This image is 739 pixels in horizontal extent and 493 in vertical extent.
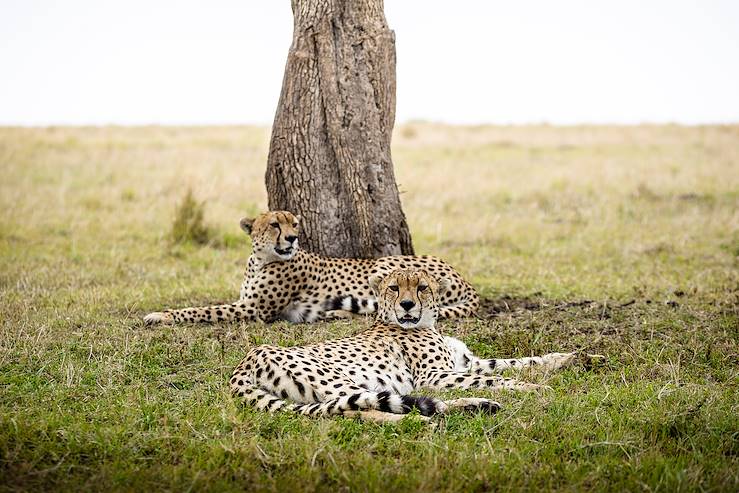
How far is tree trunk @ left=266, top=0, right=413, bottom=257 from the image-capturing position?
6.77 metres

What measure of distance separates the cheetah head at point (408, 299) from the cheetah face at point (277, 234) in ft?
4.30

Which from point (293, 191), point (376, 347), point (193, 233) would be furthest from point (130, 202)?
point (376, 347)

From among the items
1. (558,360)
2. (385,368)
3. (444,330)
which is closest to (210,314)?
(444,330)

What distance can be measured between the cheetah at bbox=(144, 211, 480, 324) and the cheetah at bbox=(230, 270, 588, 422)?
1.20 meters

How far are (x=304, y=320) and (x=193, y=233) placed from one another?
12.2 ft

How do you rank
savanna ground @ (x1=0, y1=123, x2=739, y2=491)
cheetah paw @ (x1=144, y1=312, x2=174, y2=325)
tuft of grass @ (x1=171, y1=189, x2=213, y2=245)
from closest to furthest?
1. savanna ground @ (x1=0, y1=123, x2=739, y2=491)
2. cheetah paw @ (x1=144, y1=312, x2=174, y2=325)
3. tuft of grass @ (x1=171, y1=189, x2=213, y2=245)

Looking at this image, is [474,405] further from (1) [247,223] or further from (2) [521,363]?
(1) [247,223]

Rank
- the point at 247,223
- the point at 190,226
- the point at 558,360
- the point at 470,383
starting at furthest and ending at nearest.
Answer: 1. the point at 190,226
2. the point at 247,223
3. the point at 558,360
4. the point at 470,383

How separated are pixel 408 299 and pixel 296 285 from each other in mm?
1720

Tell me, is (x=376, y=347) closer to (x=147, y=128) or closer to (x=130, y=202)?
(x=130, y=202)

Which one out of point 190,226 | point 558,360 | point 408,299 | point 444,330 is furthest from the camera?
point 190,226

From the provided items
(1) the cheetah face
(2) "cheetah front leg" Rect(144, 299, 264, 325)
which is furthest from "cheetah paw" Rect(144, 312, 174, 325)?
(1) the cheetah face

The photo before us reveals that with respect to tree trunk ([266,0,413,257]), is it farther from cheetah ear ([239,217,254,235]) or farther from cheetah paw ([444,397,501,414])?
cheetah paw ([444,397,501,414])

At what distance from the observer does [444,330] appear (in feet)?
19.0
